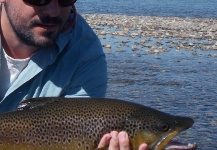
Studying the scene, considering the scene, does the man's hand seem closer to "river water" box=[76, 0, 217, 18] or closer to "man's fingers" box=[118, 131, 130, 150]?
"man's fingers" box=[118, 131, 130, 150]

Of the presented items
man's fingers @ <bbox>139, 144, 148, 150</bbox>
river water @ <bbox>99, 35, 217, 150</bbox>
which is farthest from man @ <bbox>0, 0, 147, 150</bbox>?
river water @ <bbox>99, 35, 217, 150</bbox>

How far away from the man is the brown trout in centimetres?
55

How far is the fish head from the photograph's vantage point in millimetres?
4598

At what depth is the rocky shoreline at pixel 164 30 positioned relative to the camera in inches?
812

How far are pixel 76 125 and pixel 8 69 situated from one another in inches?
39.2

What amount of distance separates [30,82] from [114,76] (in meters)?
8.91

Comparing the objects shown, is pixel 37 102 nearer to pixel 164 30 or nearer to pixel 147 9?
pixel 164 30

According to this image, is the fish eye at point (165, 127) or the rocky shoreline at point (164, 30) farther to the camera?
the rocky shoreline at point (164, 30)

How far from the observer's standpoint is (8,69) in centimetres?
525

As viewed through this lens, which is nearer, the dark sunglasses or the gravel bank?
the dark sunglasses

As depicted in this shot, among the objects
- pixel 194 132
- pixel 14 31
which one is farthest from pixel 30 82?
pixel 194 132

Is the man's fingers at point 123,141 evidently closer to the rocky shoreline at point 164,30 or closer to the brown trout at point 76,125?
the brown trout at point 76,125

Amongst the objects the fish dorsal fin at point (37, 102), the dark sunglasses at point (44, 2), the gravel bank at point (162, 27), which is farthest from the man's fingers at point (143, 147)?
the gravel bank at point (162, 27)

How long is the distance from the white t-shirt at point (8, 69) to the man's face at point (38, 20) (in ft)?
0.67
